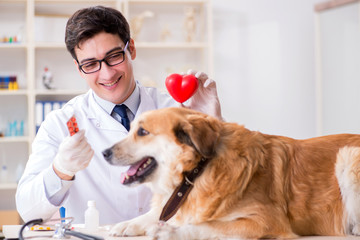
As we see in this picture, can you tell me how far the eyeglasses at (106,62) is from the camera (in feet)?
6.56

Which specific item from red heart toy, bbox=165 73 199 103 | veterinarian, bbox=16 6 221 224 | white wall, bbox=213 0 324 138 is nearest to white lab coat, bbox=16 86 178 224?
veterinarian, bbox=16 6 221 224

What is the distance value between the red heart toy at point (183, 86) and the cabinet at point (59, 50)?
8.67ft

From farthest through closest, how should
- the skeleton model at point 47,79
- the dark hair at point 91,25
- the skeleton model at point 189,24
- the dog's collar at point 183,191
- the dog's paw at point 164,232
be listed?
1. the skeleton model at point 189,24
2. the skeleton model at point 47,79
3. the dark hair at point 91,25
4. the dog's collar at point 183,191
5. the dog's paw at point 164,232

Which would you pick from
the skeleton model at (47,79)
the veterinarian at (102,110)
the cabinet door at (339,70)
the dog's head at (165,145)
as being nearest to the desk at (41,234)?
the dog's head at (165,145)

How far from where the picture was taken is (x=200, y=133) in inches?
52.7

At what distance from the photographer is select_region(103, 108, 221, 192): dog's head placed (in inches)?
53.2

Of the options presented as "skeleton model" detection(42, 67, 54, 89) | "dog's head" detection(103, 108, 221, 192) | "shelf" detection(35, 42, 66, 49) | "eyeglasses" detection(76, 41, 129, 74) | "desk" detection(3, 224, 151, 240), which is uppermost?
"shelf" detection(35, 42, 66, 49)

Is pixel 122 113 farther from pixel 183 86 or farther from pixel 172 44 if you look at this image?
pixel 172 44

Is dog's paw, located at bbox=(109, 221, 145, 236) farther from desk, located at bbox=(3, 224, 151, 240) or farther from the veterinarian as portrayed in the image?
the veterinarian

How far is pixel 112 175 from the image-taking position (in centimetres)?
208

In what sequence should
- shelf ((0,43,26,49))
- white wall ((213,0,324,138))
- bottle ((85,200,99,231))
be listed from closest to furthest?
bottle ((85,200,99,231)) < shelf ((0,43,26,49)) < white wall ((213,0,324,138))

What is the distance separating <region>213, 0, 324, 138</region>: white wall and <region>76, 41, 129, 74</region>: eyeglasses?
10.3 feet

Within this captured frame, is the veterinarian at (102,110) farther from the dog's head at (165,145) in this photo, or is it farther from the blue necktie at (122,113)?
the dog's head at (165,145)

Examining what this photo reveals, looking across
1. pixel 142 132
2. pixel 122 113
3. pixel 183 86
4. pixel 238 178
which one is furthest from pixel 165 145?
pixel 122 113
